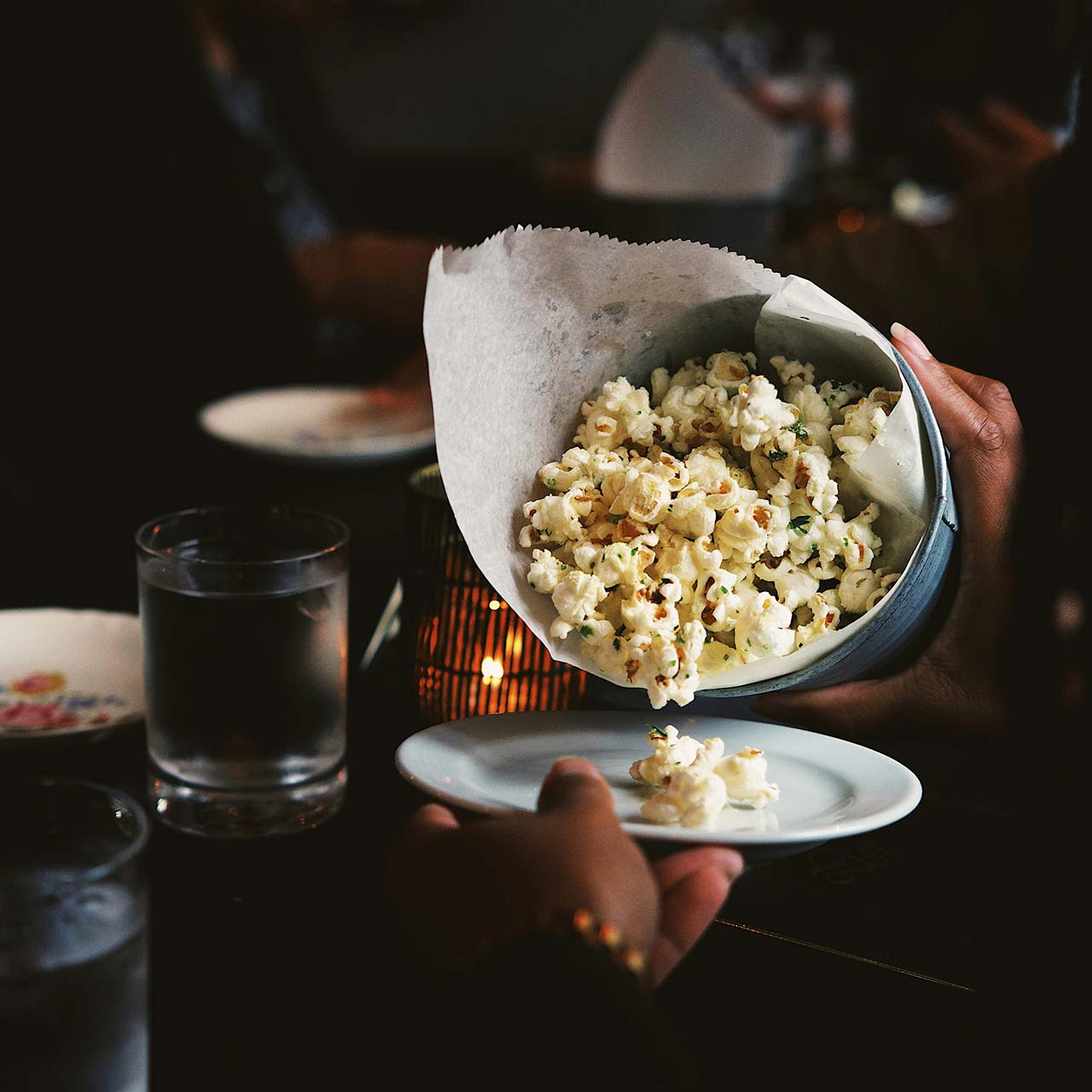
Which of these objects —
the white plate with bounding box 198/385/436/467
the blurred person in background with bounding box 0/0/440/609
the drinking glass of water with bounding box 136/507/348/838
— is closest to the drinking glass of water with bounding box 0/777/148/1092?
the drinking glass of water with bounding box 136/507/348/838

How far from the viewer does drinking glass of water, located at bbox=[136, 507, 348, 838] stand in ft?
2.67

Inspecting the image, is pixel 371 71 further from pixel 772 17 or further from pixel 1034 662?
pixel 1034 662

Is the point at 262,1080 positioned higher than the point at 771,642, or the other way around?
the point at 771,642

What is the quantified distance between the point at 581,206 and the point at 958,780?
2570mm

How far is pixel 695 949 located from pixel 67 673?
556 millimetres

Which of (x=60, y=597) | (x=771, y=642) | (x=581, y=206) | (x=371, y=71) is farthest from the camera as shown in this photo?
(x=371, y=71)

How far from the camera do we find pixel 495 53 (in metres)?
5.25

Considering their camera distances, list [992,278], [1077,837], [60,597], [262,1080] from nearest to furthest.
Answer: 1. [262,1080]
2. [1077,837]
3. [60,597]
4. [992,278]

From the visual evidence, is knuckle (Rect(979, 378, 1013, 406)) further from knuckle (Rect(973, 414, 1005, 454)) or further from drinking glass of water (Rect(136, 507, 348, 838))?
drinking glass of water (Rect(136, 507, 348, 838))

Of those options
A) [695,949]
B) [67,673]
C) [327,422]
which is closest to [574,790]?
[695,949]

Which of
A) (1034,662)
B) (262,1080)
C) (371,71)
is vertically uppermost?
(371,71)

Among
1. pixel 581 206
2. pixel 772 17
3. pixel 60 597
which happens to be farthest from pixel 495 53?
pixel 60 597

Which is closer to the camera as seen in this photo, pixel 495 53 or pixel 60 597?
pixel 60 597

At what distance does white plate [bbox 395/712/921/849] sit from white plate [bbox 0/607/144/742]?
27 cm
